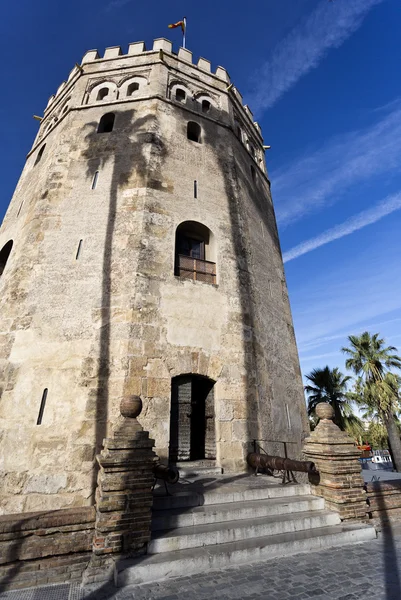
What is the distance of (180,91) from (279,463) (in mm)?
13283

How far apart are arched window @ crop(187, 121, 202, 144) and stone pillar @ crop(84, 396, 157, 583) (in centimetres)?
1084

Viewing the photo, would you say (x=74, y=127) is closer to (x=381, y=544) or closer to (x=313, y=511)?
(x=313, y=511)

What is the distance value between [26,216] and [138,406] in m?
7.53

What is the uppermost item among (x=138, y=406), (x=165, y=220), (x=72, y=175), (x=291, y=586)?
(x=72, y=175)

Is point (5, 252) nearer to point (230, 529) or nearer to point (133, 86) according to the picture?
point (133, 86)

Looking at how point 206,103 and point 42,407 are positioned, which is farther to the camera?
point 206,103

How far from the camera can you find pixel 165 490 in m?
5.23

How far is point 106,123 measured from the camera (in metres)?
11.1

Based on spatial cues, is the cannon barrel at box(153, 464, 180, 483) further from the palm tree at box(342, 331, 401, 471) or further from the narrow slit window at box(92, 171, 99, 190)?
the palm tree at box(342, 331, 401, 471)

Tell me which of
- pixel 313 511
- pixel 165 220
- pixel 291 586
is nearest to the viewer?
pixel 291 586

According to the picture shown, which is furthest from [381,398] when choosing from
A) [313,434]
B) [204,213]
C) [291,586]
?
[291,586]

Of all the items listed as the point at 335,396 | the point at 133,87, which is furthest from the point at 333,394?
the point at 133,87

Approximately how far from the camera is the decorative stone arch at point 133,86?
449 inches

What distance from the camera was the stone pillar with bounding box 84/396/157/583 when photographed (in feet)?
12.2
